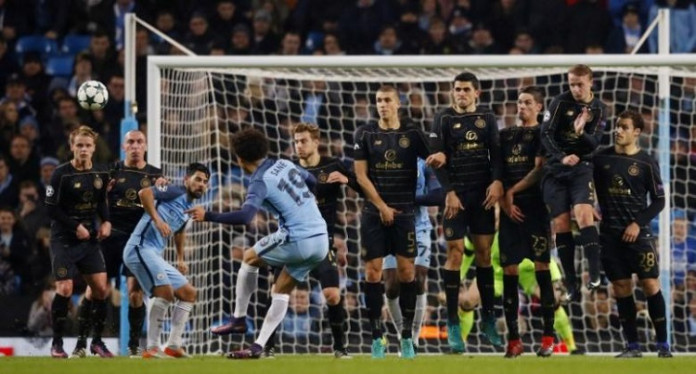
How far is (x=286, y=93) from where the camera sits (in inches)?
696

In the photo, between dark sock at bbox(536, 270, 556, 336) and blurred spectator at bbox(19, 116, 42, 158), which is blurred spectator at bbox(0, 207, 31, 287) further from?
dark sock at bbox(536, 270, 556, 336)

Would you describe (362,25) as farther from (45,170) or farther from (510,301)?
(510,301)

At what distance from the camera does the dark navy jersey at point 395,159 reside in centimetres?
1305

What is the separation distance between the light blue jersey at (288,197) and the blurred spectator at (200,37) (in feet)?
24.2

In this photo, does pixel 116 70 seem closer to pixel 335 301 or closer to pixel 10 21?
pixel 10 21

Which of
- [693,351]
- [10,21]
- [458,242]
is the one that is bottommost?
[693,351]

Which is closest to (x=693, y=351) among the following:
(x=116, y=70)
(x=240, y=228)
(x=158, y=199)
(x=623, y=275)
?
(x=623, y=275)

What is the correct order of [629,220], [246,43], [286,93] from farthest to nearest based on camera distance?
[246,43], [286,93], [629,220]

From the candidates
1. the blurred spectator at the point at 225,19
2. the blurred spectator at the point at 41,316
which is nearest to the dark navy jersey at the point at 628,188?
the blurred spectator at the point at 41,316

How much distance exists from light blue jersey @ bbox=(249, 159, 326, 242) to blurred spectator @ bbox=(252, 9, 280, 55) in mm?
7440

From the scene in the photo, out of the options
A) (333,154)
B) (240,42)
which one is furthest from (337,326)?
(240,42)

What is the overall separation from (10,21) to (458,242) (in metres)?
8.57

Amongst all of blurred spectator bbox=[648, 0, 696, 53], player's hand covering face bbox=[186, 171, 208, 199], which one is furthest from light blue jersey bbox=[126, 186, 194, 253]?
blurred spectator bbox=[648, 0, 696, 53]

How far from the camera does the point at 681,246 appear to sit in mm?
16234
